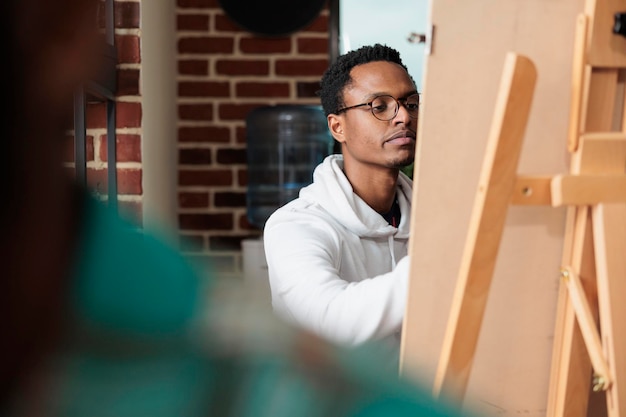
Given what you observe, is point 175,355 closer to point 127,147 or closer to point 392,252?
point 392,252

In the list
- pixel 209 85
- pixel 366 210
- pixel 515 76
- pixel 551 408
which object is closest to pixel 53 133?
pixel 515 76

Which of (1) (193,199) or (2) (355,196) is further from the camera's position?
(1) (193,199)

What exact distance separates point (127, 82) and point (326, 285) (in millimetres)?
1019

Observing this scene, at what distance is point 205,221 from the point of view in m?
3.24

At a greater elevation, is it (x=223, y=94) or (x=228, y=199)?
(x=223, y=94)

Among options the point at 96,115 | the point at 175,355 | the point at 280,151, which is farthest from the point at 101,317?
the point at 280,151

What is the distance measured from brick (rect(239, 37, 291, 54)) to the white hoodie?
1.43m

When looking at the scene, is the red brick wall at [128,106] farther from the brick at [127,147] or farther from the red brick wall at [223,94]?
the red brick wall at [223,94]

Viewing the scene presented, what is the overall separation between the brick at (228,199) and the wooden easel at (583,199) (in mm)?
1996

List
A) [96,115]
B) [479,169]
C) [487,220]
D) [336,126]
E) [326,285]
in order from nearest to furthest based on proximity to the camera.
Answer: [487,220]
[479,169]
[326,285]
[336,126]
[96,115]

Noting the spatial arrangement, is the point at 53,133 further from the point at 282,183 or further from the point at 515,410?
the point at 282,183

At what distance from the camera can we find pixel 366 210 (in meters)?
1.77

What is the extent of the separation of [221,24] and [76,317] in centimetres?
307

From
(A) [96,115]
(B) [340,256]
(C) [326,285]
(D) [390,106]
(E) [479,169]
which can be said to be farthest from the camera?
(A) [96,115]
